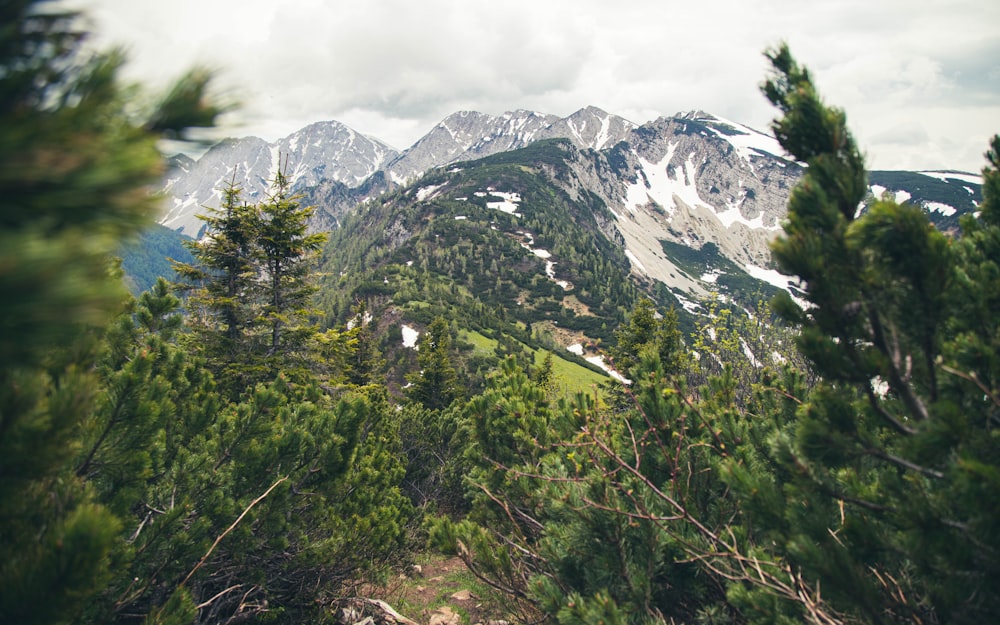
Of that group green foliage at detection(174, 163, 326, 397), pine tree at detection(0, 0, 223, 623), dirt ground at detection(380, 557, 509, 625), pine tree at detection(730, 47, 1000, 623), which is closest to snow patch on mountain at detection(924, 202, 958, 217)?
green foliage at detection(174, 163, 326, 397)

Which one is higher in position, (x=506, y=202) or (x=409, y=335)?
(x=506, y=202)

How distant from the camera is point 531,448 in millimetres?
5375

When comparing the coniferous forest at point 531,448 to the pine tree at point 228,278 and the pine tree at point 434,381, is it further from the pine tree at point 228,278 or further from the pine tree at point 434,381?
the pine tree at point 434,381

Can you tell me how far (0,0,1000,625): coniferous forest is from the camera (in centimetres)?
113

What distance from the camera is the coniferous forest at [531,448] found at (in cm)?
113

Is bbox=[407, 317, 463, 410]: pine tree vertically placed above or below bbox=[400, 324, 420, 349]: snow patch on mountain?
above

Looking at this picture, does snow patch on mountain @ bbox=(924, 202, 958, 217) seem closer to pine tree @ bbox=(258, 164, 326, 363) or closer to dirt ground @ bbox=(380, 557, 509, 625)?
pine tree @ bbox=(258, 164, 326, 363)

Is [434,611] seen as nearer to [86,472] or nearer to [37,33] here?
[86,472]

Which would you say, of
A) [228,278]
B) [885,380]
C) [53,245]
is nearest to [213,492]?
[53,245]

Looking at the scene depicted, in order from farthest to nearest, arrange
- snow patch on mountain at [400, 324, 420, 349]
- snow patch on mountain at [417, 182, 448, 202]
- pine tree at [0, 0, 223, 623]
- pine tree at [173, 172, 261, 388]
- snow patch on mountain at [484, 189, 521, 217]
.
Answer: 1. snow patch on mountain at [417, 182, 448, 202]
2. snow patch on mountain at [484, 189, 521, 217]
3. snow patch on mountain at [400, 324, 420, 349]
4. pine tree at [173, 172, 261, 388]
5. pine tree at [0, 0, 223, 623]

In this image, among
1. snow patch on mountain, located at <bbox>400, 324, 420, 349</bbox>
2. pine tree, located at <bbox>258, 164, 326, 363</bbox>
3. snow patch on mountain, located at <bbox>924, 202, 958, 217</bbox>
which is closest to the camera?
pine tree, located at <bbox>258, 164, 326, 363</bbox>

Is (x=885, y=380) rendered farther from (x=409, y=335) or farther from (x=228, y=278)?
(x=409, y=335)

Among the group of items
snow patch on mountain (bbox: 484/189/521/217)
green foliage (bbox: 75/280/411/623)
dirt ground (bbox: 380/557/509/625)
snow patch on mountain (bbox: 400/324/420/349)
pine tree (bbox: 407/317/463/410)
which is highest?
snow patch on mountain (bbox: 484/189/521/217)

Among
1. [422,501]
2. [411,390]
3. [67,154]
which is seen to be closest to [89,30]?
[67,154]
